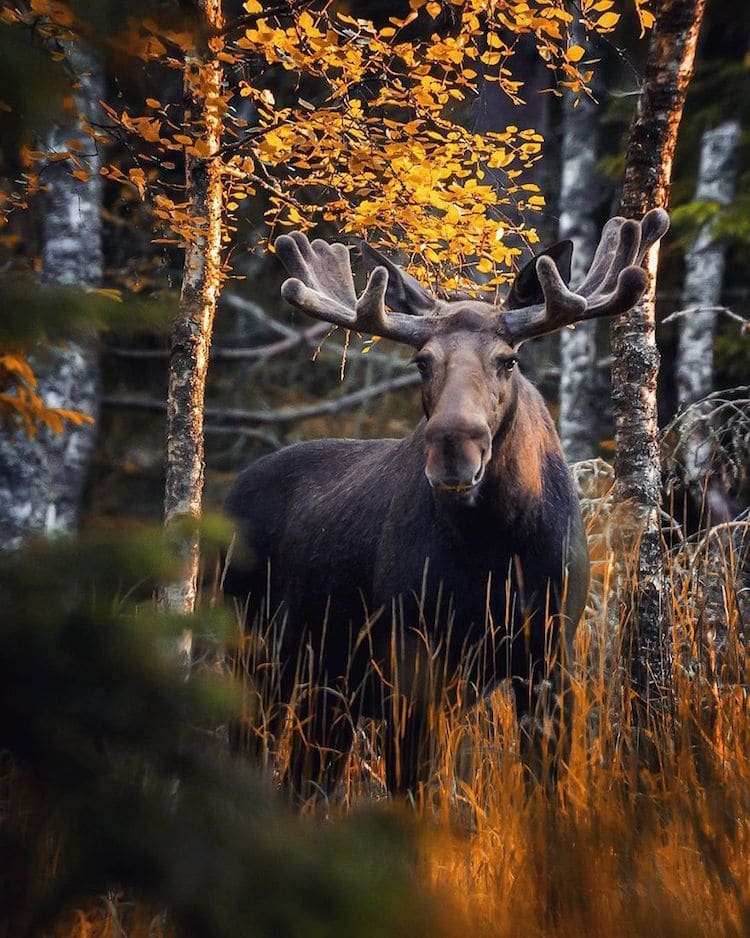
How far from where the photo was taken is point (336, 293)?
5730mm

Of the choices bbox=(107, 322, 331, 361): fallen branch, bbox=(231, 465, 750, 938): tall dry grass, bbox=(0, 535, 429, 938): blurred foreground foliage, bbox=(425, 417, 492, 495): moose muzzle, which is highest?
bbox=(107, 322, 331, 361): fallen branch

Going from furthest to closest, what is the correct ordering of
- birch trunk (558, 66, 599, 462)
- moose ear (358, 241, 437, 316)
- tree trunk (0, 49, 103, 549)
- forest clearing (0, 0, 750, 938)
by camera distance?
birch trunk (558, 66, 599, 462) → tree trunk (0, 49, 103, 549) → moose ear (358, 241, 437, 316) → forest clearing (0, 0, 750, 938)

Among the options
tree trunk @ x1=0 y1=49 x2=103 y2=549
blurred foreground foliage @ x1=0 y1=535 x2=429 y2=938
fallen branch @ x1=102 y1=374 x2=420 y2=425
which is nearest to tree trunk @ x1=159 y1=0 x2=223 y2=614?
blurred foreground foliage @ x1=0 y1=535 x2=429 y2=938

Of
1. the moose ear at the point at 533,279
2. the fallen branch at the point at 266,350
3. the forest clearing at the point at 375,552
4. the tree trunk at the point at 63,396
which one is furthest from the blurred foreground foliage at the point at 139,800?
the fallen branch at the point at 266,350

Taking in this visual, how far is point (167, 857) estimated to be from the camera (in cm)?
140

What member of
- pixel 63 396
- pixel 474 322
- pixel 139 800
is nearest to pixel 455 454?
pixel 474 322

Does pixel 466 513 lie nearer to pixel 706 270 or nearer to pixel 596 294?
pixel 596 294

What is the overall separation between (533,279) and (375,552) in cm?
147

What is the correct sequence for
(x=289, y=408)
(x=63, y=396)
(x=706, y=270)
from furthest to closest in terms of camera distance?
(x=289, y=408) < (x=706, y=270) < (x=63, y=396)

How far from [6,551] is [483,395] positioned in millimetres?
3078

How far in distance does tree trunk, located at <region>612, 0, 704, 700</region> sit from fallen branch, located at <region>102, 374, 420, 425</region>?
29.7 ft

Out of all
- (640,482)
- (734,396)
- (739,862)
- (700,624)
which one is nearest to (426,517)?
(640,482)

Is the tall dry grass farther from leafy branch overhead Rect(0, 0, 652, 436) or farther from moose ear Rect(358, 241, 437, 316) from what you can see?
leafy branch overhead Rect(0, 0, 652, 436)

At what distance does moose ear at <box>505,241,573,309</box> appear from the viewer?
504 centimetres
